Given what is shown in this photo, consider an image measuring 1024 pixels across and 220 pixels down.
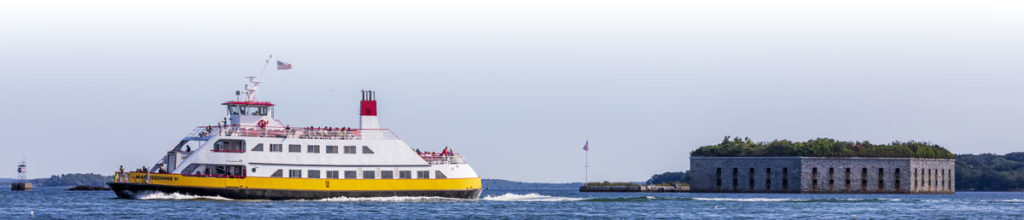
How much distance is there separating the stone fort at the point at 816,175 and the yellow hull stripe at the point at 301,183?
76.9 meters

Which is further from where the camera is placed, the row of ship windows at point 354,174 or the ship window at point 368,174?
the ship window at point 368,174

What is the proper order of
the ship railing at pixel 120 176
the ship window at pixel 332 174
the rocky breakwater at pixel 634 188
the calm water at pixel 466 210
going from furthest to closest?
the rocky breakwater at pixel 634 188, the ship window at pixel 332 174, the ship railing at pixel 120 176, the calm water at pixel 466 210

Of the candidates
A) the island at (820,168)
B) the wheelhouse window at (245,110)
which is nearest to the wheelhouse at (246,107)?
the wheelhouse window at (245,110)

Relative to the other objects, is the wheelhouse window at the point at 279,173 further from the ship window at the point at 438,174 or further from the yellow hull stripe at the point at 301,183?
the ship window at the point at 438,174

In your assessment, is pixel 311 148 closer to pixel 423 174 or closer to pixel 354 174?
pixel 354 174

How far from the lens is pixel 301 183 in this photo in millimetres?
64625

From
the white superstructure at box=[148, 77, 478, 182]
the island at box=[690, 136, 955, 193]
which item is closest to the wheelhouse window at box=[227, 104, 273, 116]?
the white superstructure at box=[148, 77, 478, 182]

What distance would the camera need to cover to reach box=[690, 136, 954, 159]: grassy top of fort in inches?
5536

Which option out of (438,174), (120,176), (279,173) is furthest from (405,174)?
(120,176)

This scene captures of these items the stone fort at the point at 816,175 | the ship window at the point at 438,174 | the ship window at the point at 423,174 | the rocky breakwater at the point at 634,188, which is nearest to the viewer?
the ship window at the point at 423,174

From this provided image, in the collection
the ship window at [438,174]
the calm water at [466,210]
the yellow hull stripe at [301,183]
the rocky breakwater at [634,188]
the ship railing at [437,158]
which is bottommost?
the rocky breakwater at [634,188]

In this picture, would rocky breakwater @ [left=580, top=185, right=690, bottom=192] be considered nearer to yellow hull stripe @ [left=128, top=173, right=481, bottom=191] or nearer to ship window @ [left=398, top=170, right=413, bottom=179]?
yellow hull stripe @ [left=128, top=173, right=481, bottom=191]

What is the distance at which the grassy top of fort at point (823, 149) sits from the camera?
461ft

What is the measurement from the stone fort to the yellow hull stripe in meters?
76.9
